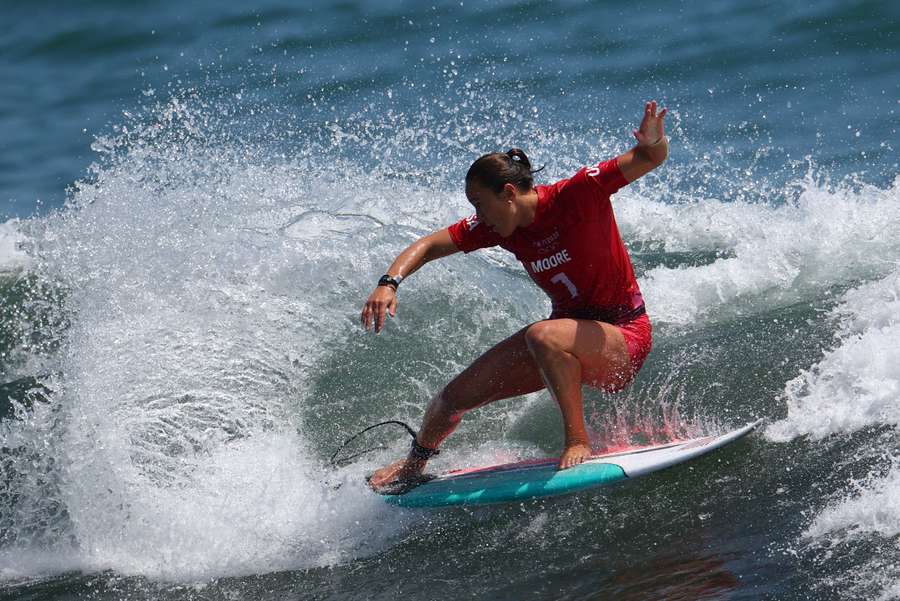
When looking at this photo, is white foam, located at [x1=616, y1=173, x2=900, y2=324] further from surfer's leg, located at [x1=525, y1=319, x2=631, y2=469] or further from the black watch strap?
the black watch strap

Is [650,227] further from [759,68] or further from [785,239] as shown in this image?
[759,68]

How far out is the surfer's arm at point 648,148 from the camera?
4965 mm

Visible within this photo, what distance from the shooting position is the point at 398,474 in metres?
5.86

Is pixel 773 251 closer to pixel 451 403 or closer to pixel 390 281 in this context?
pixel 451 403

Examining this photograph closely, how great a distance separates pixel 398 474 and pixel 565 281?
136cm

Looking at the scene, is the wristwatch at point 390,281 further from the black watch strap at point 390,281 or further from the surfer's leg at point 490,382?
the surfer's leg at point 490,382

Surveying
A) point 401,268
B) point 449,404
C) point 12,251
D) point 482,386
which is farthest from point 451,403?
point 12,251

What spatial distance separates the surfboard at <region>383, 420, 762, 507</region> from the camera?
5297mm

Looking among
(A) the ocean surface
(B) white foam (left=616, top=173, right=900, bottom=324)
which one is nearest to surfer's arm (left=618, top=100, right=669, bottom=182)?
(A) the ocean surface

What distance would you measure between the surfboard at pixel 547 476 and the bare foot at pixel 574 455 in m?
0.03

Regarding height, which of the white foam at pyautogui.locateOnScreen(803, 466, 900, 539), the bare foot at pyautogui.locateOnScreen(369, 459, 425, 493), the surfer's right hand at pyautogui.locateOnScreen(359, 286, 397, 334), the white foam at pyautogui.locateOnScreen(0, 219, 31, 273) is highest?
the white foam at pyautogui.locateOnScreen(0, 219, 31, 273)

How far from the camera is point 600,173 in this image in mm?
5180

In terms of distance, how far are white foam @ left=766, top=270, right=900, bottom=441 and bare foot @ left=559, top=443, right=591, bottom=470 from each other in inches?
37.4

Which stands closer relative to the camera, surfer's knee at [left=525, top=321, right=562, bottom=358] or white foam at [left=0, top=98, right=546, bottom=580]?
surfer's knee at [left=525, top=321, right=562, bottom=358]
